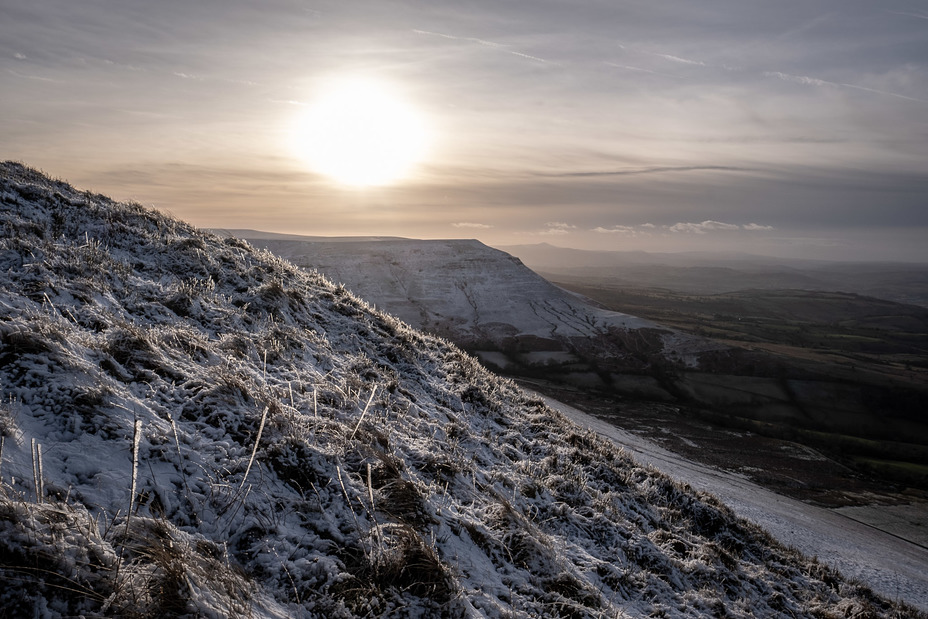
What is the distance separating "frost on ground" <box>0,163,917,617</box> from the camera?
3541 mm

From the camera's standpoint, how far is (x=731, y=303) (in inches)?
7549

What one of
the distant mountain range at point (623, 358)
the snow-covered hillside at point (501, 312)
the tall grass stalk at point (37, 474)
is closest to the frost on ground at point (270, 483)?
the tall grass stalk at point (37, 474)

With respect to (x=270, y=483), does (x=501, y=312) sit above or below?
below

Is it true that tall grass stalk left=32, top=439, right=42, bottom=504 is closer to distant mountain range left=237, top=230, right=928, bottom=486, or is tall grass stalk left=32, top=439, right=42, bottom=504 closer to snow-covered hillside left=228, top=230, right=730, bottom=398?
distant mountain range left=237, top=230, right=928, bottom=486

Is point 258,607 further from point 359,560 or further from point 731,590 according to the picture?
point 731,590

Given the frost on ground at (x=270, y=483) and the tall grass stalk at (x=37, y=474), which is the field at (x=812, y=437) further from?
the tall grass stalk at (x=37, y=474)

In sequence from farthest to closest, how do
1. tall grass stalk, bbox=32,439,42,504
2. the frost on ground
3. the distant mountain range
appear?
the distant mountain range → the frost on ground → tall grass stalk, bbox=32,439,42,504

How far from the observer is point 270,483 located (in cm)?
501

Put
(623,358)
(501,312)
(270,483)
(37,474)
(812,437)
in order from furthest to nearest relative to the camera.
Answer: (501,312) → (623,358) → (812,437) → (270,483) → (37,474)

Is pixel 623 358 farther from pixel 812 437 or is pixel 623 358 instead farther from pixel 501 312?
pixel 812 437

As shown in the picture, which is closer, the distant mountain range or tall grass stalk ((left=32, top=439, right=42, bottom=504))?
tall grass stalk ((left=32, top=439, right=42, bottom=504))

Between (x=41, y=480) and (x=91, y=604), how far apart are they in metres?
1.10

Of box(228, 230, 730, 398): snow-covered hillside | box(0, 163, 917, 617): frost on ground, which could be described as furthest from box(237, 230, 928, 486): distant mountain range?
box(0, 163, 917, 617): frost on ground

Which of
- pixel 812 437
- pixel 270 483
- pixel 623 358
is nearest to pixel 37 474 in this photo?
pixel 270 483
